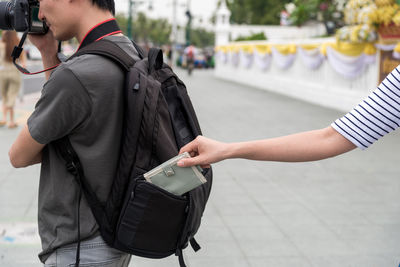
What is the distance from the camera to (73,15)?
169 cm

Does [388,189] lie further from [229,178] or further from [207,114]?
[207,114]

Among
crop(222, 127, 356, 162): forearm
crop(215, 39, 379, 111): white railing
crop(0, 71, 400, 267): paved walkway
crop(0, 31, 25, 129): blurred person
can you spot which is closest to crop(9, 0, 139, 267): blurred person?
crop(222, 127, 356, 162): forearm

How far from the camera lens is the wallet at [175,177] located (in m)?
1.54

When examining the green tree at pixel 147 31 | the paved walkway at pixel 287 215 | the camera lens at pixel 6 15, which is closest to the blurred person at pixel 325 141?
the camera lens at pixel 6 15

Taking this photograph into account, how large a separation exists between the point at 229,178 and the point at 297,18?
577 inches

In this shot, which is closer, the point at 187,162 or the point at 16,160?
the point at 187,162

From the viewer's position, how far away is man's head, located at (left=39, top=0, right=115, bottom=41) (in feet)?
5.50

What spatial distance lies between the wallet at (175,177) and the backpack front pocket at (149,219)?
2 cm

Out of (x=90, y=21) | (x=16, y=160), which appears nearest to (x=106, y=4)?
(x=90, y=21)

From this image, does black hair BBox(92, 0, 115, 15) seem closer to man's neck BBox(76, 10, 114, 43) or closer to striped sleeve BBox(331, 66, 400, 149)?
man's neck BBox(76, 10, 114, 43)

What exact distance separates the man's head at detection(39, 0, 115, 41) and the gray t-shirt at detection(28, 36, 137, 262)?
92 millimetres

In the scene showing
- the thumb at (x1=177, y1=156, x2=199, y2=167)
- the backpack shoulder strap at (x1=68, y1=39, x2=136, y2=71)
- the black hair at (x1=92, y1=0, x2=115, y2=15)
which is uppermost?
the black hair at (x1=92, y1=0, x2=115, y2=15)

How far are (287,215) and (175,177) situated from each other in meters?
3.52

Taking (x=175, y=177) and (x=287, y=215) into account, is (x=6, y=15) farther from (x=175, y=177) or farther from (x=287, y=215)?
(x=287, y=215)
